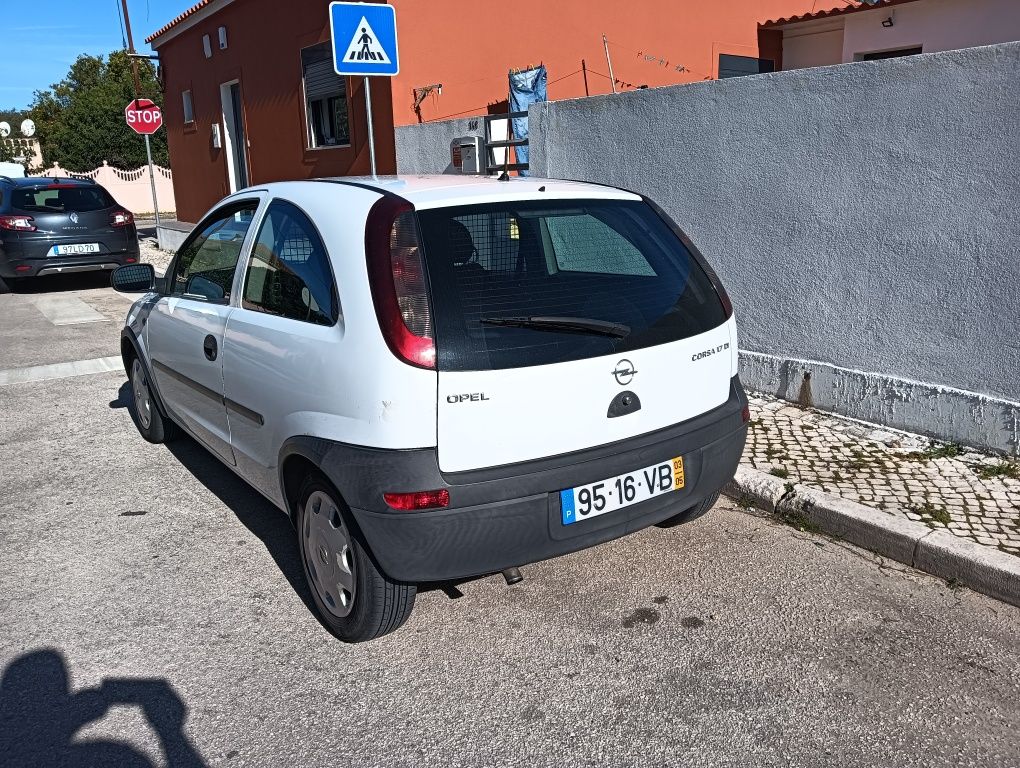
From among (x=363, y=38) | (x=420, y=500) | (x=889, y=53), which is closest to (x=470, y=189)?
(x=420, y=500)

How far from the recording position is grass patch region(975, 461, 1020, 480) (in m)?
4.13

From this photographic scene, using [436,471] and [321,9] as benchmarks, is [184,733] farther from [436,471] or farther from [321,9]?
[321,9]

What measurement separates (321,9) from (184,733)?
409 inches

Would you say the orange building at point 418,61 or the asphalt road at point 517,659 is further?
the orange building at point 418,61

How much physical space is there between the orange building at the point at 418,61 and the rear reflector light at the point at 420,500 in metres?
8.02

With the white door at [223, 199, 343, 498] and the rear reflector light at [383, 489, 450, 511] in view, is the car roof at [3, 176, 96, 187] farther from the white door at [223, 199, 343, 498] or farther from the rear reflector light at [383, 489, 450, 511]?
the rear reflector light at [383, 489, 450, 511]

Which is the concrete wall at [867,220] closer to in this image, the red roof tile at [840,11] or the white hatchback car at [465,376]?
the white hatchback car at [465,376]

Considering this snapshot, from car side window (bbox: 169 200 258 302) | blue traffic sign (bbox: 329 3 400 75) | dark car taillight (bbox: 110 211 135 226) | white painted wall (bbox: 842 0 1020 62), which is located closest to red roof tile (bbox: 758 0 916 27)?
white painted wall (bbox: 842 0 1020 62)

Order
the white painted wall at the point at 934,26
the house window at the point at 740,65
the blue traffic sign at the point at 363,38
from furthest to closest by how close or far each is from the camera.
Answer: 1. the house window at the point at 740,65
2. the white painted wall at the point at 934,26
3. the blue traffic sign at the point at 363,38

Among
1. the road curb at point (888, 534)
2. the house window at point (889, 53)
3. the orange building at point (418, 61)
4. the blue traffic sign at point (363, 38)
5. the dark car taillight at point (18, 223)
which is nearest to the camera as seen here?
the road curb at point (888, 534)

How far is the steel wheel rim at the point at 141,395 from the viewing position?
5258mm

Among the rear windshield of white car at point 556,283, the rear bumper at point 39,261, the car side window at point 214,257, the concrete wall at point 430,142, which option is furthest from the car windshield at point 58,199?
the rear windshield of white car at point 556,283

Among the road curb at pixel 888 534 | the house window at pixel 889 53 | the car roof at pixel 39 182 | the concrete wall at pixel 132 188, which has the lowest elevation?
the road curb at pixel 888 534

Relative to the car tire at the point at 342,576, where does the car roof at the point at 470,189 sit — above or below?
above
